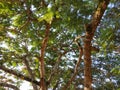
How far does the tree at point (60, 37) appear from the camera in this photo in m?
6.32

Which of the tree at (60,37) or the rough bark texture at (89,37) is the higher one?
the tree at (60,37)

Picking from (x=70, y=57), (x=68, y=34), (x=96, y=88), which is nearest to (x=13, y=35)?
(x=68, y=34)

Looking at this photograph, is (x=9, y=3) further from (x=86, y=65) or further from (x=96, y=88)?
(x=96, y=88)

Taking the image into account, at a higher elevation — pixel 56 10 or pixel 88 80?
pixel 56 10

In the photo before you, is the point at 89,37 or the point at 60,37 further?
the point at 60,37

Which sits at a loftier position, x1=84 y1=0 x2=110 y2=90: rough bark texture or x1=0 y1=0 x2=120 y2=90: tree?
x1=0 y1=0 x2=120 y2=90: tree

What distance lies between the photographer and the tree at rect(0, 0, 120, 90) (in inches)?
249

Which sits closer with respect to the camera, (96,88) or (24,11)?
(24,11)

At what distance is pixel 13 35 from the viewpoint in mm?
10555

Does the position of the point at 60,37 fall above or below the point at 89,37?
above

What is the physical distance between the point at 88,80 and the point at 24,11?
343 centimetres

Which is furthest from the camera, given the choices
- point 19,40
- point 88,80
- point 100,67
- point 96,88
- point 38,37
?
point 96,88

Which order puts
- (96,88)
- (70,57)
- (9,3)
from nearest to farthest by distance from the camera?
(9,3), (70,57), (96,88)

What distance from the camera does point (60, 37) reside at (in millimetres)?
10680
